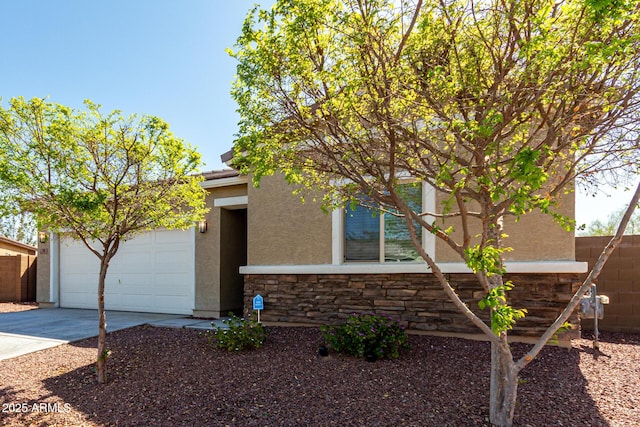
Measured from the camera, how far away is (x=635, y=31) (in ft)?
9.80

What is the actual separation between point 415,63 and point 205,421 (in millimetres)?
4237

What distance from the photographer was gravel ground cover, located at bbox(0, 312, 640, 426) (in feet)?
12.6

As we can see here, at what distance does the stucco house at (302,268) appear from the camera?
588 cm

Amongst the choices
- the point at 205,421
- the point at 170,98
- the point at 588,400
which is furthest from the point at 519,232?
the point at 170,98

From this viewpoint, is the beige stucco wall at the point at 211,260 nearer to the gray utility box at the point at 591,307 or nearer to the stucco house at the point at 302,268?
the stucco house at the point at 302,268

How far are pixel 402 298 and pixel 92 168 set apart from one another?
5.10 metres

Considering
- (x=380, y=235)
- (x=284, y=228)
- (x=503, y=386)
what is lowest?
(x=503, y=386)

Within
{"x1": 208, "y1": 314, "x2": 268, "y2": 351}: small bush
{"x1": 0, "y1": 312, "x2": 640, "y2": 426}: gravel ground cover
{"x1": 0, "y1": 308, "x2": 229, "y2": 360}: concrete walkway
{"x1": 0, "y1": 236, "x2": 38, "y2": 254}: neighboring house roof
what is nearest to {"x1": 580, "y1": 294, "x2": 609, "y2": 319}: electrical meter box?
{"x1": 0, "y1": 312, "x2": 640, "y2": 426}: gravel ground cover

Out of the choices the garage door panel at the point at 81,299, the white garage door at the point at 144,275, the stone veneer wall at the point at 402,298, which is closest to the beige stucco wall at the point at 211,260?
the white garage door at the point at 144,275

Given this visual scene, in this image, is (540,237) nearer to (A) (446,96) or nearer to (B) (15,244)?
(A) (446,96)

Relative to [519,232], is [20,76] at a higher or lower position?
higher

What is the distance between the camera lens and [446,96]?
3.66m

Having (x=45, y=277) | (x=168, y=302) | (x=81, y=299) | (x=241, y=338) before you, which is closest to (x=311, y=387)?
(x=241, y=338)

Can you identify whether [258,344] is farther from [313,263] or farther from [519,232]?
[519,232]
